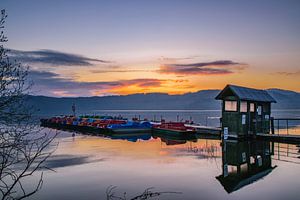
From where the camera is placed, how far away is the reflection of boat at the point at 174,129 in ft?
115

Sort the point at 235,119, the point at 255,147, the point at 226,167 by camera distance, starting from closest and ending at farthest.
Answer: the point at 226,167 → the point at 255,147 → the point at 235,119

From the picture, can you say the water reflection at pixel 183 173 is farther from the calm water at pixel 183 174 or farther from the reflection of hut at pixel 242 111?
the reflection of hut at pixel 242 111

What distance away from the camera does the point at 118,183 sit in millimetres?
13820

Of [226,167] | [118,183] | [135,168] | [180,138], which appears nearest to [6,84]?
[118,183]

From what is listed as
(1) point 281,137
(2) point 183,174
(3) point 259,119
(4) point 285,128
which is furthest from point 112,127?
(4) point 285,128

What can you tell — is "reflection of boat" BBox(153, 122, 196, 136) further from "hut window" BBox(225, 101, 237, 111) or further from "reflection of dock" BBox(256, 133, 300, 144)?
"reflection of dock" BBox(256, 133, 300, 144)

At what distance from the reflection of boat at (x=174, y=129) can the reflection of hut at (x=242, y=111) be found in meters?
8.48

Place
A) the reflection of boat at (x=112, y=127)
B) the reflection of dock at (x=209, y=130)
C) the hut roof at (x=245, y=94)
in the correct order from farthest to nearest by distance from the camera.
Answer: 1. the reflection of boat at (x=112, y=127)
2. the reflection of dock at (x=209, y=130)
3. the hut roof at (x=245, y=94)

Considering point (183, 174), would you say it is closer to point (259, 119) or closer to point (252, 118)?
point (252, 118)

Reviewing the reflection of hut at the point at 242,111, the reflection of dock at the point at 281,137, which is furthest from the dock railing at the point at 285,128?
the reflection of hut at the point at 242,111

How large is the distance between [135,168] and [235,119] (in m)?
12.4

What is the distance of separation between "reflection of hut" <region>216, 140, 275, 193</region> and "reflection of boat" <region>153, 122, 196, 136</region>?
29.1 feet

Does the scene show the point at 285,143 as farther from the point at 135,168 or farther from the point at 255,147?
the point at 135,168

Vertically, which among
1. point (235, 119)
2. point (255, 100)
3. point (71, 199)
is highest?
point (255, 100)
